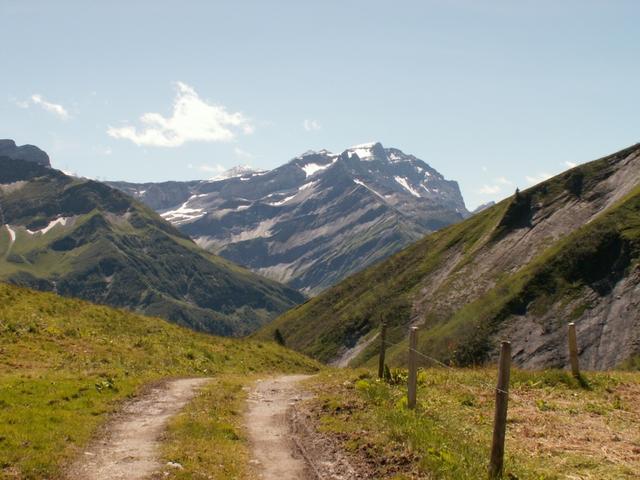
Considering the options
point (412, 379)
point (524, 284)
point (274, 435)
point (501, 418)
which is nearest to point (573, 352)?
point (412, 379)

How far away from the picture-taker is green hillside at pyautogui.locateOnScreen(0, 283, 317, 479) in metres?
17.8

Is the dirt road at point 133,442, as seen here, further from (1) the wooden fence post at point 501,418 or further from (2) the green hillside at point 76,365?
(1) the wooden fence post at point 501,418

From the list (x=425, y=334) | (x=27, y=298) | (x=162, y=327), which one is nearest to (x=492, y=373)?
(x=162, y=327)

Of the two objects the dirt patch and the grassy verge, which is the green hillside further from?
the grassy verge

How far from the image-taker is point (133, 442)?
19.0m

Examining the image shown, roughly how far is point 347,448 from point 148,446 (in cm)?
620

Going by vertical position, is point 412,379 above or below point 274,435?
above

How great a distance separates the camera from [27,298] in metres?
43.6

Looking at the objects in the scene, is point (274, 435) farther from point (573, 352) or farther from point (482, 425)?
point (573, 352)

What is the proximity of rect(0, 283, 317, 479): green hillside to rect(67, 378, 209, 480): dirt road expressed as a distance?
1.82 ft

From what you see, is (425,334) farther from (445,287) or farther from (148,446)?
(148,446)

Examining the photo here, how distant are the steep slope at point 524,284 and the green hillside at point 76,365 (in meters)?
51.1

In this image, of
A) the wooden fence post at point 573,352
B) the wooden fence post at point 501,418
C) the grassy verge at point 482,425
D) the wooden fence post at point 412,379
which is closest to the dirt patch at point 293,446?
the grassy verge at point 482,425

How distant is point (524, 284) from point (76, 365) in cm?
10139
